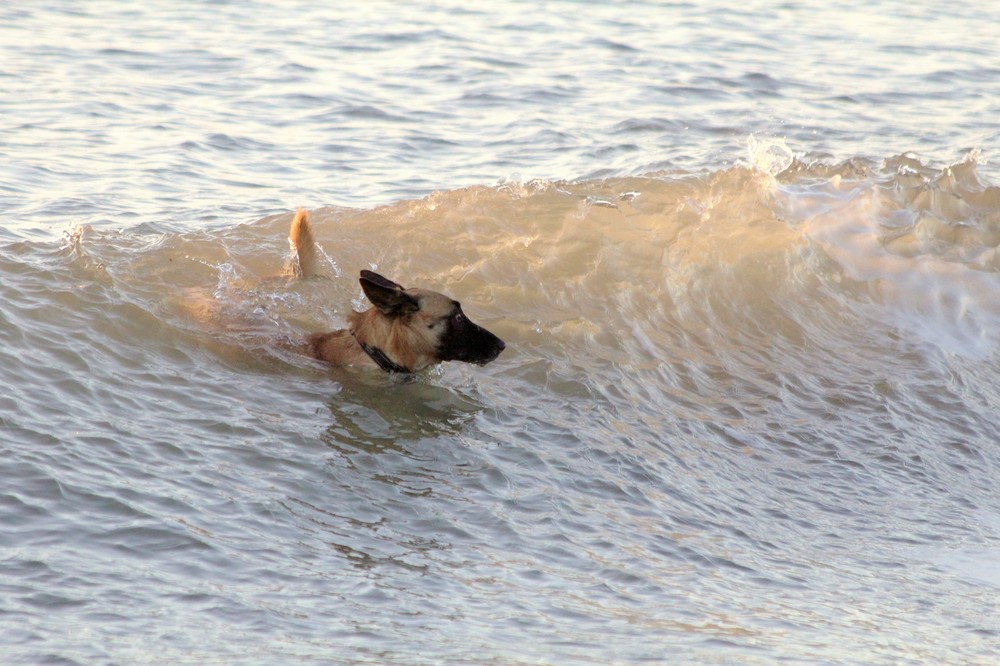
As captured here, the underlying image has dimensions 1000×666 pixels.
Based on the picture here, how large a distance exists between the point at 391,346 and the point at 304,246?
49.1 inches

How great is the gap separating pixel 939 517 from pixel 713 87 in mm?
10318

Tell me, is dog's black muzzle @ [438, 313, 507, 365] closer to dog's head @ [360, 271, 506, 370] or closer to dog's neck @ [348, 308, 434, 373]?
dog's head @ [360, 271, 506, 370]

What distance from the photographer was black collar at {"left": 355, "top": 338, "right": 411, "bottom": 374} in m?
7.36

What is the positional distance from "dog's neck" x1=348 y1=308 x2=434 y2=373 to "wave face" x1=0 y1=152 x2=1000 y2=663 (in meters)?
0.14

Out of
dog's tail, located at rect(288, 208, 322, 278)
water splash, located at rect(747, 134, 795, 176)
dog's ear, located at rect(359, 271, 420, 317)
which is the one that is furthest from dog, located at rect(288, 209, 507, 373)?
water splash, located at rect(747, 134, 795, 176)

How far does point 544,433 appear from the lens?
697 centimetres

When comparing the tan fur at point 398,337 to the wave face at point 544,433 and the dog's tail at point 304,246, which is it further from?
the dog's tail at point 304,246

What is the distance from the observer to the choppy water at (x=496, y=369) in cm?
477

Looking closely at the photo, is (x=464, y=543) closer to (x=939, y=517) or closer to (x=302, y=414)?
(x=302, y=414)

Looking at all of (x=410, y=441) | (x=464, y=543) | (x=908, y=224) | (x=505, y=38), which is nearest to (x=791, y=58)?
(x=505, y=38)

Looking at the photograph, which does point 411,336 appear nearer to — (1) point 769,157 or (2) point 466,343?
(2) point 466,343

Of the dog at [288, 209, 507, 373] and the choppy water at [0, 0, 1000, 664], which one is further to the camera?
the dog at [288, 209, 507, 373]

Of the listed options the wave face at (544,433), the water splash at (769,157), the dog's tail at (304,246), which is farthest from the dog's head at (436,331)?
the water splash at (769,157)

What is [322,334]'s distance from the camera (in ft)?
25.7
